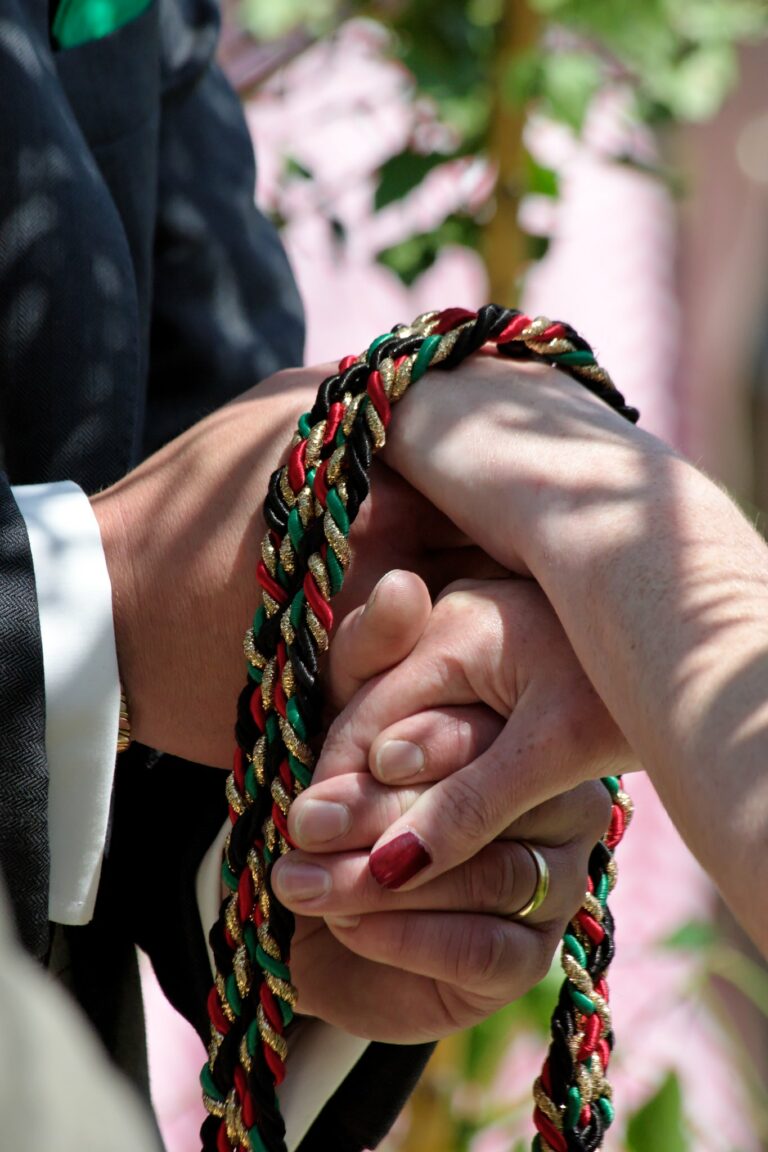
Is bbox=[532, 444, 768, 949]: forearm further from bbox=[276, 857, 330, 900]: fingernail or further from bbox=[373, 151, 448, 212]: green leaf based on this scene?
bbox=[373, 151, 448, 212]: green leaf

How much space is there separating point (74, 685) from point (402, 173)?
4.35 feet

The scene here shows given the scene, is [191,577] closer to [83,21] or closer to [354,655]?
[354,655]

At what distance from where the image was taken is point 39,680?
2.75 ft

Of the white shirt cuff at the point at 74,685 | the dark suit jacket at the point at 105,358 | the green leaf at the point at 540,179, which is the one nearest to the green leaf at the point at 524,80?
the green leaf at the point at 540,179

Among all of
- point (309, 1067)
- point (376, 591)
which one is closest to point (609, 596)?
point (376, 591)

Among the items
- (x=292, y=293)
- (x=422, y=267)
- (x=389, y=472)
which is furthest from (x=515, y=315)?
(x=422, y=267)

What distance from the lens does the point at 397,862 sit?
809 millimetres

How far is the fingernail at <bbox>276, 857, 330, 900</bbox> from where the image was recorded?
0.82 metres

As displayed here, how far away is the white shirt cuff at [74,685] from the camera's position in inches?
33.8

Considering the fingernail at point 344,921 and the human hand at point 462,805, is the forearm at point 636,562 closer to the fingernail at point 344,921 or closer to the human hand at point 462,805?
the human hand at point 462,805

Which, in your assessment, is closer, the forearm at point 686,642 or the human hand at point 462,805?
the forearm at point 686,642

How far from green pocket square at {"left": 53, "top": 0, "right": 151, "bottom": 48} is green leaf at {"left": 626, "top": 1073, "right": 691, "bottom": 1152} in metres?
1.21

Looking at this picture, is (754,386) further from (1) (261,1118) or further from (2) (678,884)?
(1) (261,1118)

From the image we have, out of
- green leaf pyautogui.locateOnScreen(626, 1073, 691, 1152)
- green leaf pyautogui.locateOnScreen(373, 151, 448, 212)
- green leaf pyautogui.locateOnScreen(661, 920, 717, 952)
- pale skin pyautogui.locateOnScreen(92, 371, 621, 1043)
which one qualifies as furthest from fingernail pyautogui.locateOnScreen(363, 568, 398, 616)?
green leaf pyautogui.locateOnScreen(373, 151, 448, 212)
